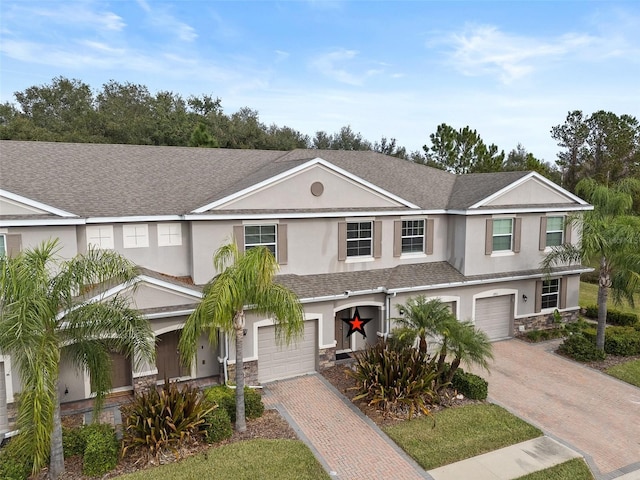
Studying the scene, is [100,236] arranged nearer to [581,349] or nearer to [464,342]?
[464,342]

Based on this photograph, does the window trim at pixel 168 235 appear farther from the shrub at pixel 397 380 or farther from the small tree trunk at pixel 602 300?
the small tree trunk at pixel 602 300

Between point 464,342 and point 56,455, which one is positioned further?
point 464,342

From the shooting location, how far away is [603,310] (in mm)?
17203

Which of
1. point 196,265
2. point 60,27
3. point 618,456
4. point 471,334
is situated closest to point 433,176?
point 471,334

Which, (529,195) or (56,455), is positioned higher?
(529,195)

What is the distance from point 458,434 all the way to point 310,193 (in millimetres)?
9402

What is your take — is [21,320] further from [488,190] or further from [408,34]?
[408,34]

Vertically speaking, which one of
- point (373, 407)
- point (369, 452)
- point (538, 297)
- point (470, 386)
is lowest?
point (369, 452)

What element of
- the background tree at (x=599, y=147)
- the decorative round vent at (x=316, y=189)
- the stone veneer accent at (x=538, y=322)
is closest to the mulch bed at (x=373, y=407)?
the decorative round vent at (x=316, y=189)

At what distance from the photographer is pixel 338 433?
468 inches

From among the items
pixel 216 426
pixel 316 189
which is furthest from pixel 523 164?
pixel 216 426

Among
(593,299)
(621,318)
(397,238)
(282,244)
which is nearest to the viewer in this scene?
(282,244)

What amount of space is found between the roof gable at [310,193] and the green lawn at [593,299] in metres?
14.8

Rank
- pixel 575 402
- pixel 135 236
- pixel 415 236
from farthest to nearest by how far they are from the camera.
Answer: pixel 415 236 < pixel 135 236 < pixel 575 402
